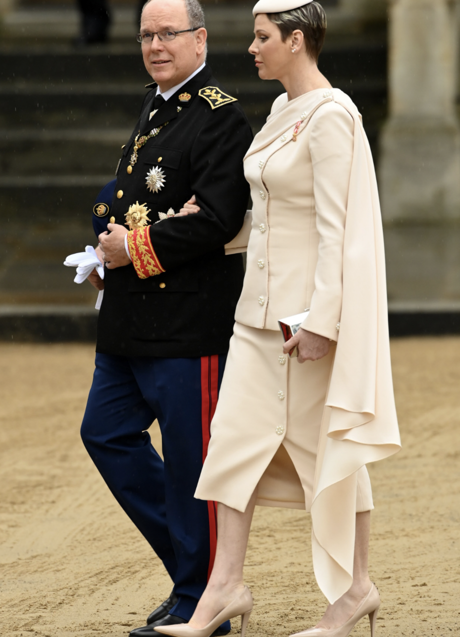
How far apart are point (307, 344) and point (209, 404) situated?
51 cm

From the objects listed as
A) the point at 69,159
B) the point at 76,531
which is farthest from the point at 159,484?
the point at 69,159

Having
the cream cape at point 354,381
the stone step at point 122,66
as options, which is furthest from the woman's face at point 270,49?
the stone step at point 122,66

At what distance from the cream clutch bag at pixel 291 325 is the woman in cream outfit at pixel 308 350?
0.08ft

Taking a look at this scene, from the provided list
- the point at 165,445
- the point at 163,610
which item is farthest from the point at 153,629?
the point at 165,445

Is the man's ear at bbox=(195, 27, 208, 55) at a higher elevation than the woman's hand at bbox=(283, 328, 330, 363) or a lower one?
higher

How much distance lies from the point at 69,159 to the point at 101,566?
865cm

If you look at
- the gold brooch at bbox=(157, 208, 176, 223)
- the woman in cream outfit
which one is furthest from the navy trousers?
the gold brooch at bbox=(157, 208, 176, 223)

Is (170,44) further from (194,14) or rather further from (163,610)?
(163,610)

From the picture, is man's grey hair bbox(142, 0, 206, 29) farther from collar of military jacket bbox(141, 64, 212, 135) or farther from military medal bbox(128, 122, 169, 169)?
military medal bbox(128, 122, 169, 169)

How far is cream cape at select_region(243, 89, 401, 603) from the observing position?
286 centimetres

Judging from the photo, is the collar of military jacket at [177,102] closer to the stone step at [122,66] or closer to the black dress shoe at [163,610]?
the black dress shoe at [163,610]

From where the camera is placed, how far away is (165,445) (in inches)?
129

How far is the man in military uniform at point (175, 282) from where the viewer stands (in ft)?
10.4

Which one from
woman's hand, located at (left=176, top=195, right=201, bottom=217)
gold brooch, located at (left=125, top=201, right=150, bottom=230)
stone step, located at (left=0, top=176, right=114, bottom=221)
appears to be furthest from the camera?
stone step, located at (left=0, top=176, right=114, bottom=221)
